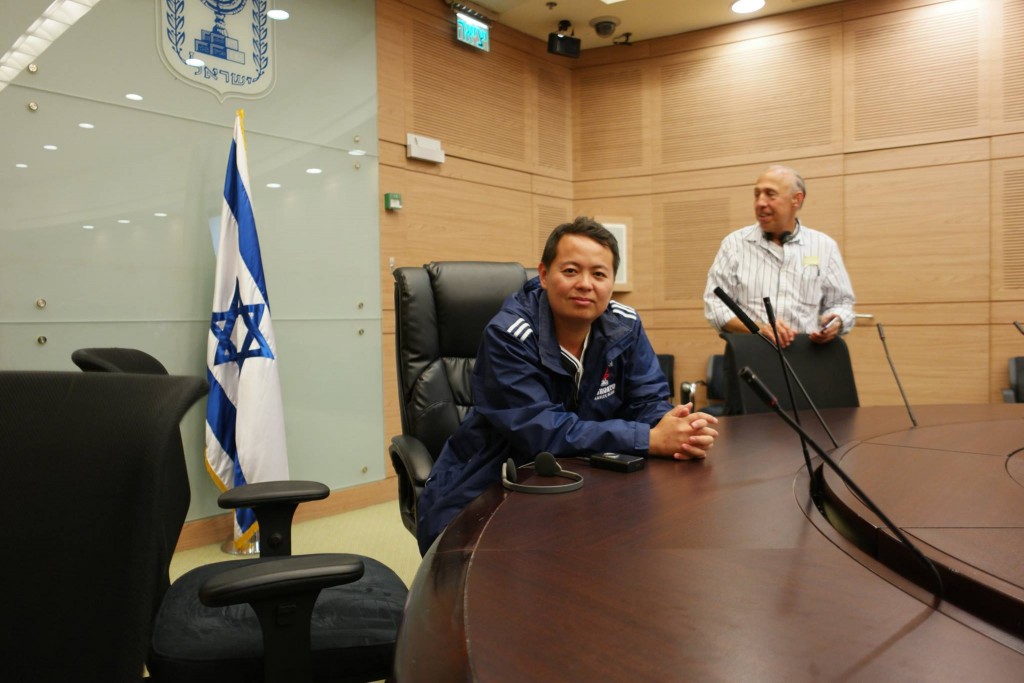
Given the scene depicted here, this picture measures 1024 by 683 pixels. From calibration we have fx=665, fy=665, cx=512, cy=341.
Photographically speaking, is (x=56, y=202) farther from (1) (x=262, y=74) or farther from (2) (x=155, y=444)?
(2) (x=155, y=444)

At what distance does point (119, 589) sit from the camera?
850 millimetres

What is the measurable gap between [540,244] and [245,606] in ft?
13.7

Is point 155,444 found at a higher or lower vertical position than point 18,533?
higher

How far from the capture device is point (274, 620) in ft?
3.51

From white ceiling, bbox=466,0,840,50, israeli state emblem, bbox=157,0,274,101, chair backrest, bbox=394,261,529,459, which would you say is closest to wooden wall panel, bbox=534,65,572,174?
white ceiling, bbox=466,0,840,50

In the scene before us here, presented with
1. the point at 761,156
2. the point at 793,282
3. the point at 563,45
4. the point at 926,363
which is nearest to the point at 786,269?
the point at 793,282

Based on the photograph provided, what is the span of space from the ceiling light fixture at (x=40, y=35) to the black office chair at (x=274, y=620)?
2.03m

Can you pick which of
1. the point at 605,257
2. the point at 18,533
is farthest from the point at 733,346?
the point at 18,533

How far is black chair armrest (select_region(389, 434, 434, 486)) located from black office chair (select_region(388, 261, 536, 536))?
0.06m

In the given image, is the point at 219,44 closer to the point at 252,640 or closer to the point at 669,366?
the point at 252,640

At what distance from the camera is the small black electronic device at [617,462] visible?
4.10ft

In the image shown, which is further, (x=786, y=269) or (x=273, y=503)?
(x=786, y=269)

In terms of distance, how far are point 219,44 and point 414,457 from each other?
2.69 metres

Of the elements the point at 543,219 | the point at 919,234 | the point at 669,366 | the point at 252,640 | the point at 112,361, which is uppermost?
the point at 543,219
